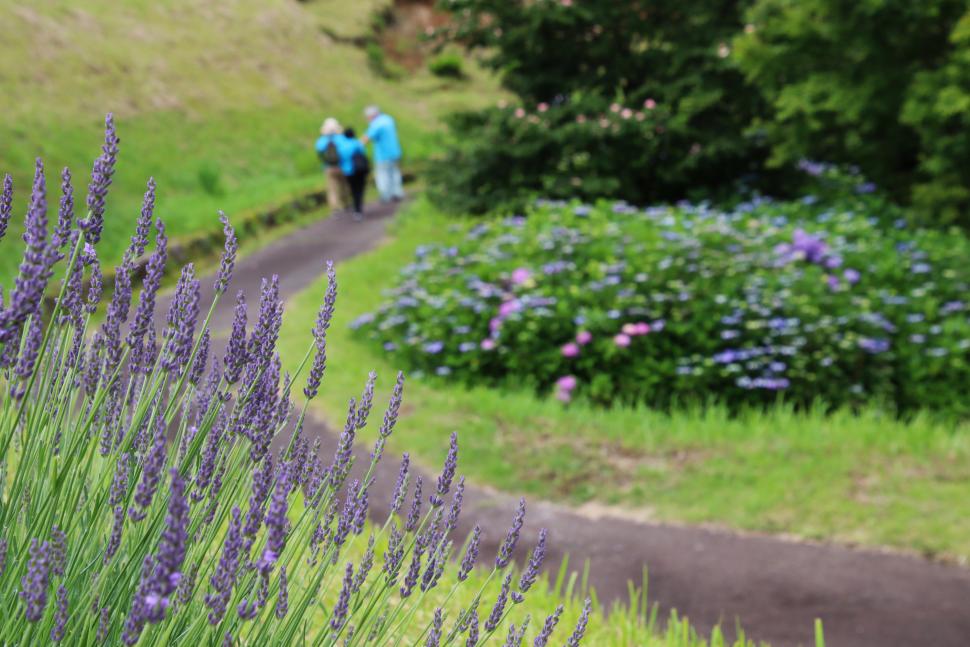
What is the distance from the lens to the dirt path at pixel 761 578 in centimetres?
441

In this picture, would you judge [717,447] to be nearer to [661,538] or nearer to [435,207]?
[661,538]

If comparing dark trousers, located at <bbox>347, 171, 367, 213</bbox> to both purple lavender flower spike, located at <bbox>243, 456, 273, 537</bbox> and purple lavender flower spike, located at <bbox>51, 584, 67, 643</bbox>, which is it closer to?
purple lavender flower spike, located at <bbox>243, 456, 273, 537</bbox>

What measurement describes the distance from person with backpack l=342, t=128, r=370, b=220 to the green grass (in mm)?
8592

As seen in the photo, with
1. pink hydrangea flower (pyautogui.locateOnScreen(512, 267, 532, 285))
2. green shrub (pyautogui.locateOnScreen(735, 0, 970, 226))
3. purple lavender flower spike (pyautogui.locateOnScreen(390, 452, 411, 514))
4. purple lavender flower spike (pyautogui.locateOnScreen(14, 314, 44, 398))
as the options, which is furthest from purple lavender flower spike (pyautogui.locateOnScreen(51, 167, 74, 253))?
green shrub (pyautogui.locateOnScreen(735, 0, 970, 226))

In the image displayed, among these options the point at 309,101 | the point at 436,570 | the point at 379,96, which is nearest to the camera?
the point at 436,570

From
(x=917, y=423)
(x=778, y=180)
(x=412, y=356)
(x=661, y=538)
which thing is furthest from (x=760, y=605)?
(x=778, y=180)

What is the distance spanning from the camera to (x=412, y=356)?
8625 mm

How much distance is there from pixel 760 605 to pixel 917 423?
9.19 ft

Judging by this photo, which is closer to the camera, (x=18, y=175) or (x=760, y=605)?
(x=760, y=605)

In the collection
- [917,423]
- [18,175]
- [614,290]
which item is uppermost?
[18,175]

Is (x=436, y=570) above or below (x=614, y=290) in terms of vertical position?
above

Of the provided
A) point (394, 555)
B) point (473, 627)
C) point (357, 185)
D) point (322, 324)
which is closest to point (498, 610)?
point (473, 627)

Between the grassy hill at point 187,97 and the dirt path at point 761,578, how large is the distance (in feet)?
27.6

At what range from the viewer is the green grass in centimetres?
551
